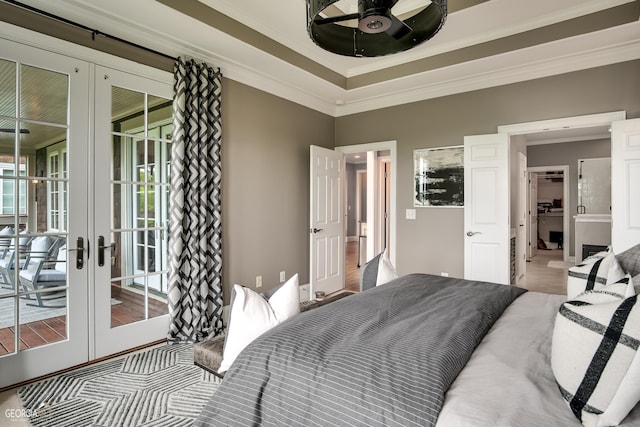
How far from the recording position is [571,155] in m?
7.43

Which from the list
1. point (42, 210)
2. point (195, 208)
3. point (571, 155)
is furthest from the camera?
point (571, 155)

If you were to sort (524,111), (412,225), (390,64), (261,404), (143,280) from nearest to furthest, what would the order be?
(261,404) → (143,280) → (524,111) → (390,64) → (412,225)

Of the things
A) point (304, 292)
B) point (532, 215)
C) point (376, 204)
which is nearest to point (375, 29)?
point (304, 292)

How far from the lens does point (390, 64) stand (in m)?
4.11

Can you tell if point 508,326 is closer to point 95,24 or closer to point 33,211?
point 33,211

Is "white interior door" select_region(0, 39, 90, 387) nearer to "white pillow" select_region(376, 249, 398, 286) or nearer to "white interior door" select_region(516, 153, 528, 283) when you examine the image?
"white pillow" select_region(376, 249, 398, 286)

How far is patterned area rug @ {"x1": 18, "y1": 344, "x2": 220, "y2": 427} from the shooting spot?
2.04m

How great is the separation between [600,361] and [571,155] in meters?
8.10

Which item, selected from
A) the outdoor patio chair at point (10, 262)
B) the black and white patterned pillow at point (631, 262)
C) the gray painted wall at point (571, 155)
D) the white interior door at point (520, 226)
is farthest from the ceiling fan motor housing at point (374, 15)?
the gray painted wall at point (571, 155)

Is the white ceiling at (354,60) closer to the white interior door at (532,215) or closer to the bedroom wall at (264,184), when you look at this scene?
the bedroom wall at (264,184)

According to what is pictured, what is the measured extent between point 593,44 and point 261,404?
4012mm

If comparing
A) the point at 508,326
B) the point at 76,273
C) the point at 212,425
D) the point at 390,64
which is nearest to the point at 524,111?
the point at 390,64

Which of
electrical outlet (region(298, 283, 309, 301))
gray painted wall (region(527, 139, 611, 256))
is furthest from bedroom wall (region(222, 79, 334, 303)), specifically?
gray painted wall (region(527, 139, 611, 256))

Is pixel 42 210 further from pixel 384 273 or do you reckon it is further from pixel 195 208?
pixel 384 273
